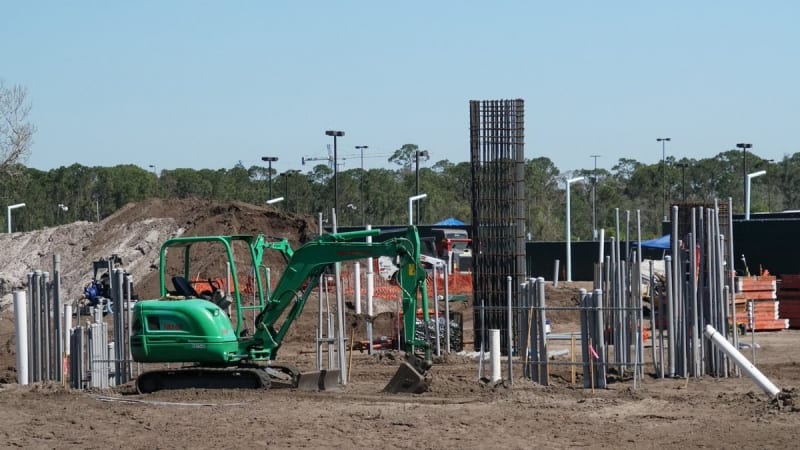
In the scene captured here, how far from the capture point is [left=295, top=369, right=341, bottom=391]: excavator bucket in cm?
1912

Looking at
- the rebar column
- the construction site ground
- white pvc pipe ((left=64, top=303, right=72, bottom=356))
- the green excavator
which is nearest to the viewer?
the construction site ground

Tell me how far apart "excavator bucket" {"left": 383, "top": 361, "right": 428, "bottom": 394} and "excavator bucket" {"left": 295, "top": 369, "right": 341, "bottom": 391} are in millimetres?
1135

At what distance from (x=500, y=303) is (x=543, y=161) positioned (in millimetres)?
76098

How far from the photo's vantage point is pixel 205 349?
19.0 meters

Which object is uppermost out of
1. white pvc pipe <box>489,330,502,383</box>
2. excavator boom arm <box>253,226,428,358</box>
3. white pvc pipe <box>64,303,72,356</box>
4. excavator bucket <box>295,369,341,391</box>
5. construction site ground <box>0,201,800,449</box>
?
excavator boom arm <box>253,226,428,358</box>

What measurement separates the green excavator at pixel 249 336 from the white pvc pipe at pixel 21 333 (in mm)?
1787

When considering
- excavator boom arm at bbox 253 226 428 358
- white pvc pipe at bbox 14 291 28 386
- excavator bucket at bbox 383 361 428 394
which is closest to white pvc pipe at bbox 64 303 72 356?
white pvc pipe at bbox 14 291 28 386

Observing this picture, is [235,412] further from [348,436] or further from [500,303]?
[500,303]

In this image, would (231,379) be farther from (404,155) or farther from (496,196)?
(404,155)

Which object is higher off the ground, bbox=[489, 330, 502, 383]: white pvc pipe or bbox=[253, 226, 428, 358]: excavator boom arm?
bbox=[253, 226, 428, 358]: excavator boom arm

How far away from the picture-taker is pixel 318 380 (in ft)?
63.5

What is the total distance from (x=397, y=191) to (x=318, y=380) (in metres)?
72.6

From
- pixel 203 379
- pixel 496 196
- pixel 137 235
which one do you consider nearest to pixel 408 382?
pixel 203 379

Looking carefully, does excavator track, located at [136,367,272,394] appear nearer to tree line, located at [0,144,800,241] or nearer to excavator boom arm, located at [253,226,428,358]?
excavator boom arm, located at [253,226,428,358]
